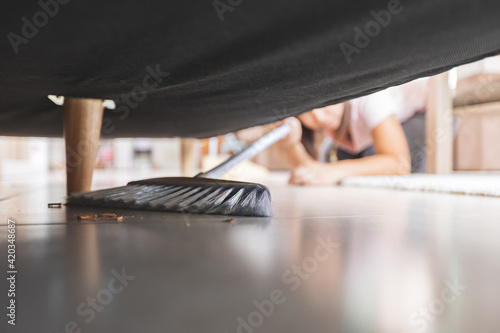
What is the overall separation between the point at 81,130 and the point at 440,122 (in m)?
1.53

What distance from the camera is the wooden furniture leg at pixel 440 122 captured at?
1694 mm

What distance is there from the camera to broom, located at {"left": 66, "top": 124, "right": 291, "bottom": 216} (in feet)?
1.82

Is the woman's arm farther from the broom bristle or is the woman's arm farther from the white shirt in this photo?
the broom bristle

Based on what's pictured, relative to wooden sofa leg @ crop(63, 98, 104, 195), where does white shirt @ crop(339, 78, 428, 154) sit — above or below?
above

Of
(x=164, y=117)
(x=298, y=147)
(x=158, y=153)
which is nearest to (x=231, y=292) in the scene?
(x=164, y=117)

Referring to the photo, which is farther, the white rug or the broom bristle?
the white rug

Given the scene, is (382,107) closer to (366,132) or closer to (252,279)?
(366,132)

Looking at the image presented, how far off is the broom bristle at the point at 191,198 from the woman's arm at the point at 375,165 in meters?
0.97

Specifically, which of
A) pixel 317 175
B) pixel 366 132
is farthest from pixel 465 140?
pixel 317 175

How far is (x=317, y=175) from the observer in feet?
5.23

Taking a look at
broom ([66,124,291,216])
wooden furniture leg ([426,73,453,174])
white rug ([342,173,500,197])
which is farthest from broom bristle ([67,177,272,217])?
wooden furniture leg ([426,73,453,174])

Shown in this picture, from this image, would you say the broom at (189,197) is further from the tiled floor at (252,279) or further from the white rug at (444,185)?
the white rug at (444,185)

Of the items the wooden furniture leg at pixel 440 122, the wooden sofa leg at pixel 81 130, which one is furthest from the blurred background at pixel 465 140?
the wooden sofa leg at pixel 81 130

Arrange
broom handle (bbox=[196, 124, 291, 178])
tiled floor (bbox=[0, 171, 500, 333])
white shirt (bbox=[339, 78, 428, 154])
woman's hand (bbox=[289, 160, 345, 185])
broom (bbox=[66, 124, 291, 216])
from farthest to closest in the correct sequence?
white shirt (bbox=[339, 78, 428, 154]), woman's hand (bbox=[289, 160, 345, 185]), broom handle (bbox=[196, 124, 291, 178]), broom (bbox=[66, 124, 291, 216]), tiled floor (bbox=[0, 171, 500, 333])
